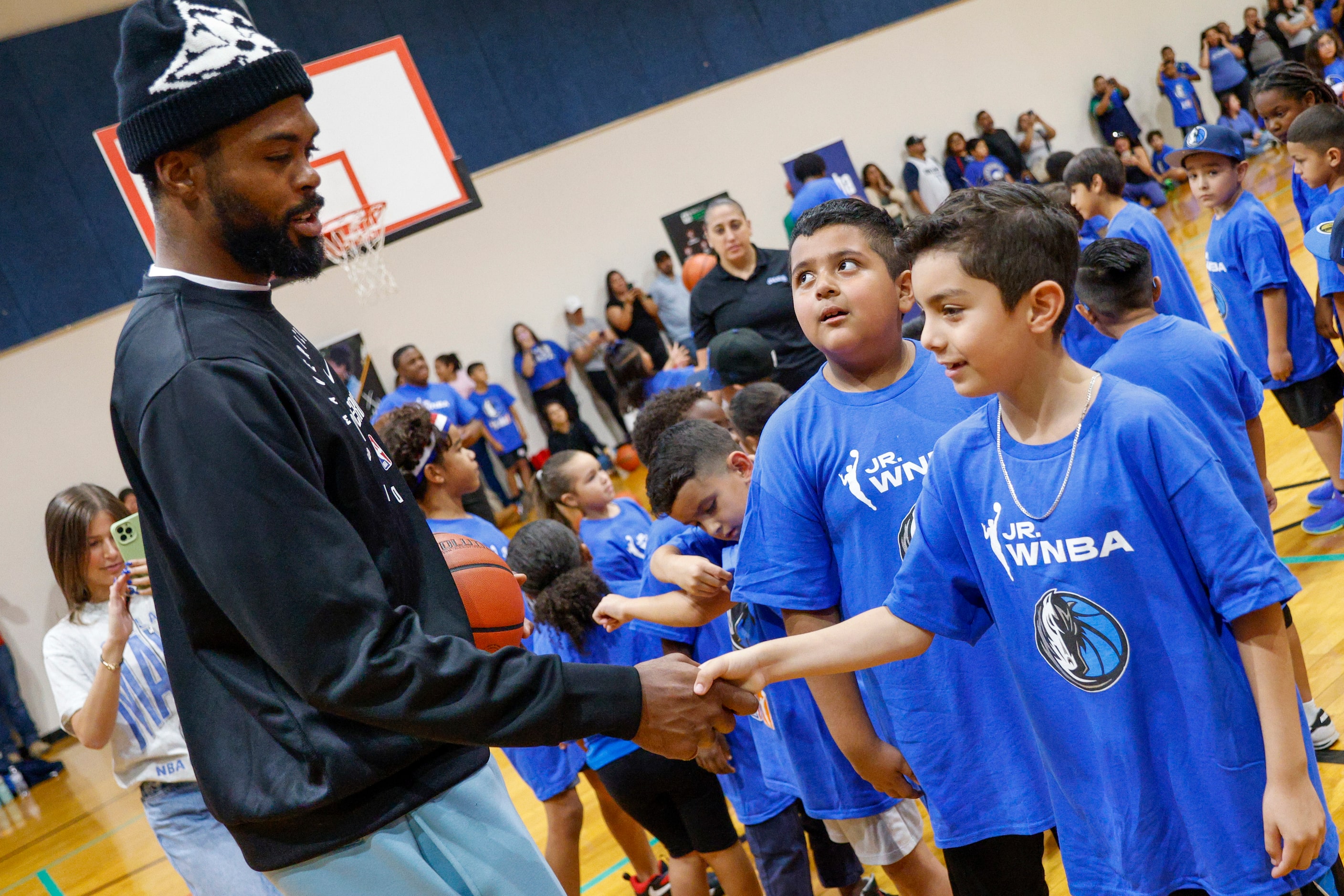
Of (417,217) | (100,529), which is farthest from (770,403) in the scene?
(417,217)

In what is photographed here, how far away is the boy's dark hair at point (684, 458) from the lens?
9.23ft

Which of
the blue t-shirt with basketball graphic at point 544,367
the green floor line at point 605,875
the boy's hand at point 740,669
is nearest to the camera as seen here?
the boy's hand at point 740,669

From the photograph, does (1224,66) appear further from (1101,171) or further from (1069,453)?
(1069,453)

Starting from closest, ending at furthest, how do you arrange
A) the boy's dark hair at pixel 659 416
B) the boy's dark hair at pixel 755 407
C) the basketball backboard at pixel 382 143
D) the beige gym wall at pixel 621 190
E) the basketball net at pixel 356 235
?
1. the boy's dark hair at pixel 755 407
2. the boy's dark hair at pixel 659 416
3. the basketball net at pixel 356 235
4. the basketball backboard at pixel 382 143
5. the beige gym wall at pixel 621 190

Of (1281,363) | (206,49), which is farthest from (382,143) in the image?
(206,49)

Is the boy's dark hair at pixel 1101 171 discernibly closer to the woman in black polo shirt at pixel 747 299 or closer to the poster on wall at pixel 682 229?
the woman in black polo shirt at pixel 747 299

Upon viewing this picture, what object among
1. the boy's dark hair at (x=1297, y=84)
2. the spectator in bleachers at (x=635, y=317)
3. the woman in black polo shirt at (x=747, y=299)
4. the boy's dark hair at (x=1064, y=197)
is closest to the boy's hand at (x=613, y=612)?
the woman in black polo shirt at (x=747, y=299)

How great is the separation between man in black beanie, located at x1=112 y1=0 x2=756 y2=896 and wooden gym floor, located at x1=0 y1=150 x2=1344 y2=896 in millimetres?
2242

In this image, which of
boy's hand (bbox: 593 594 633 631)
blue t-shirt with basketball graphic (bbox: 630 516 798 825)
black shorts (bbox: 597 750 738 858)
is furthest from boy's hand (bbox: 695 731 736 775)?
boy's hand (bbox: 593 594 633 631)

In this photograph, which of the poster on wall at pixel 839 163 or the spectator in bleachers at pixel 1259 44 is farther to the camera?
the spectator in bleachers at pixel 1259 44

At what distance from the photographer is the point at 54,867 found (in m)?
7.21

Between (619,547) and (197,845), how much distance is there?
1.74m

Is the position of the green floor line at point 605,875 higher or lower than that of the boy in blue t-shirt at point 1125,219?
lower

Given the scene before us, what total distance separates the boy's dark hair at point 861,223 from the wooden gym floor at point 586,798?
207 centimetres
